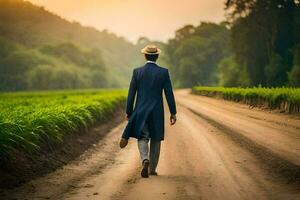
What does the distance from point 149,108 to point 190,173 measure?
56.9 inches

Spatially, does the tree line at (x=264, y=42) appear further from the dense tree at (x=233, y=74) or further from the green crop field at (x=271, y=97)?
the green crop field at (x=271, y=97)

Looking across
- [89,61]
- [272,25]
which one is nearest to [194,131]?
[272,25]

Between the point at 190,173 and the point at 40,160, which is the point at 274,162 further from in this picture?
the point at 40,160

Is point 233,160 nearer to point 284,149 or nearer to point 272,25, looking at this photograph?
point 284,149

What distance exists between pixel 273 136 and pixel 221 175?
6.14 m

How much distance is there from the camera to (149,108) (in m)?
8.53

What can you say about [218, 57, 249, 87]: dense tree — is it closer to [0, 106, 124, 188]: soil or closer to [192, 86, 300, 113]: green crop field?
[192, 86, 300, 113]: green crop field

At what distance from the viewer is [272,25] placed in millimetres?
61219

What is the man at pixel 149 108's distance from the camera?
8508 millimetres

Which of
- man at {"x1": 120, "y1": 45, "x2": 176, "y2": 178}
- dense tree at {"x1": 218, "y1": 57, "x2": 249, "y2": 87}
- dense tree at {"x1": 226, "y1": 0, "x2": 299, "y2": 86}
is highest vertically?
dense tree at {"x1": 226, "y1": 0, "x2": 299, "y2": 86}

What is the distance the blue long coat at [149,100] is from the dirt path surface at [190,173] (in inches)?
33.2

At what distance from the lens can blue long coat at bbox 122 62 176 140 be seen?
852 cm

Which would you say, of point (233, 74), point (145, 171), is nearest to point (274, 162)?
point (145, 171)

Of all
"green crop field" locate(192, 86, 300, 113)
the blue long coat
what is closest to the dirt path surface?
the blue long coat
